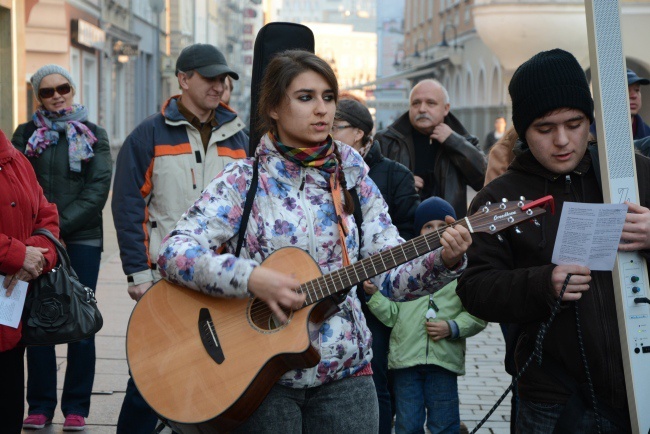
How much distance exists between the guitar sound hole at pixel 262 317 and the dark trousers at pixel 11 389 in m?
1.66

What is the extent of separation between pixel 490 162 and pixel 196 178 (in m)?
1.77

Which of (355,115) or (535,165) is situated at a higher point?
(355,115)

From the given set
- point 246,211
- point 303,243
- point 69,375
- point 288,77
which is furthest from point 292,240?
point 69,375

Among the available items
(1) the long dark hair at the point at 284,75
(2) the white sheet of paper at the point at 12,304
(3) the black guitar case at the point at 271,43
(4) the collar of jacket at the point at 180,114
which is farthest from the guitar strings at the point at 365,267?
(4) the collar of jacket at the point at 180,114

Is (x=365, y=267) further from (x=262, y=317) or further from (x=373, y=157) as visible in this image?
(x=373, y=157)

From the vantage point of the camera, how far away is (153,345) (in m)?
3.81

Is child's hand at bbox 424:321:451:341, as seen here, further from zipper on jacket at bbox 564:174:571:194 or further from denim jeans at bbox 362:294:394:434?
zipper on jacket at bbox 564:174:571:194

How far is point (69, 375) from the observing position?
6777 mm

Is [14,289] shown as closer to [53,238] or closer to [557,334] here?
[53,238]

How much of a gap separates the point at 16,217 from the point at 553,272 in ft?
8.10

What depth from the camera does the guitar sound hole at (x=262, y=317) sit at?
3.65 metres

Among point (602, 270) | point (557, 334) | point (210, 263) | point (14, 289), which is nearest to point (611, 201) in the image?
point (602, 270)

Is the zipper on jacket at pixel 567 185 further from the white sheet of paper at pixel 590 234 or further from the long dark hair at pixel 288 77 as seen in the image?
the long dark hair at pixel 288 77

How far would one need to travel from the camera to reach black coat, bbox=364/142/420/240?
616 cm
